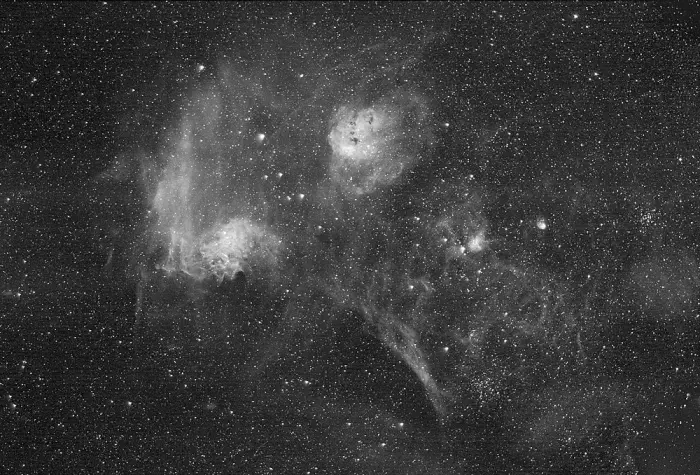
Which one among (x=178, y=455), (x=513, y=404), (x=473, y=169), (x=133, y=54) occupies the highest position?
(x=133, y=54)

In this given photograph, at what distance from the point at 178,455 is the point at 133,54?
1.94ft

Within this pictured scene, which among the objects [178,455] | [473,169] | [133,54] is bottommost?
[178,455]

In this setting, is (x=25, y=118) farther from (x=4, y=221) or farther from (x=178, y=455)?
(x=178, y=455)

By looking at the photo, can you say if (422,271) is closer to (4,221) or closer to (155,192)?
(155,192)

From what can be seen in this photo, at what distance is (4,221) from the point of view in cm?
74

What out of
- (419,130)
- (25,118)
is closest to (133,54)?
(25,118)

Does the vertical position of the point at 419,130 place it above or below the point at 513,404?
above

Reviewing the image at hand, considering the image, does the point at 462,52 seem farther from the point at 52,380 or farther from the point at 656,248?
the point at 52,380

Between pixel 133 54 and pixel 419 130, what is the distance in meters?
0.43

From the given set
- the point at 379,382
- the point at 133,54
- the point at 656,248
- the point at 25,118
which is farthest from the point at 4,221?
the point at 656,248

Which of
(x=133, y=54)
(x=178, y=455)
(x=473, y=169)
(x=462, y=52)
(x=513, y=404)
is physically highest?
(x=133, y=54)

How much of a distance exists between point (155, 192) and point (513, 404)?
61 centimetres

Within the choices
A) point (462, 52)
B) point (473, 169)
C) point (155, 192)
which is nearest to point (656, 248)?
point (473, 169)

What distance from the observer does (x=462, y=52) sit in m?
0.74
